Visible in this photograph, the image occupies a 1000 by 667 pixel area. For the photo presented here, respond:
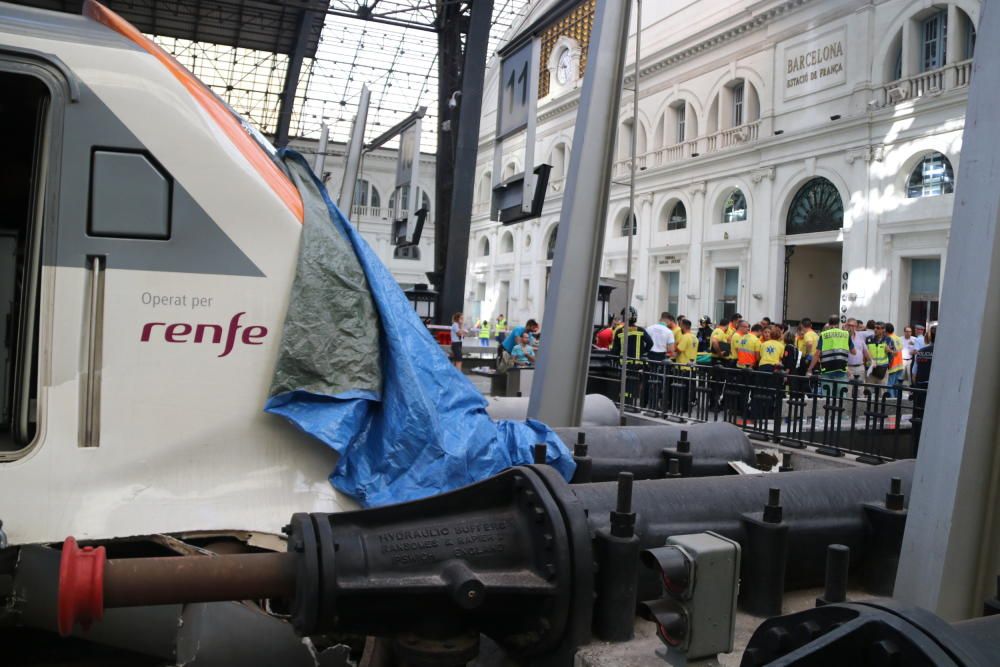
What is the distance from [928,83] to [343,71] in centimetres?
3563

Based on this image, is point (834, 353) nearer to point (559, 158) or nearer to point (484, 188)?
point (559, 158)

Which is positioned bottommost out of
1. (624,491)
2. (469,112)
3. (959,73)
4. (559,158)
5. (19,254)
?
(624,491)

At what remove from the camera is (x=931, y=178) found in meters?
28.1

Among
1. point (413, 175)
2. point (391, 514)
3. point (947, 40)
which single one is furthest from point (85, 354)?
point (947, 40)

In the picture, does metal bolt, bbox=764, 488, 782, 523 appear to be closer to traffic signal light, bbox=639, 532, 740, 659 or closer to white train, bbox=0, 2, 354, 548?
traffic signal light, bbox=639, 532, 740, 659

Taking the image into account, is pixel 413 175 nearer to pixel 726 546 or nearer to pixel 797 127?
pixel 726 546

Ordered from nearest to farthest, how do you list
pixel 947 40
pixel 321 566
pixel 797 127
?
pixel 321 566 < pixel 947 40 < pixel 797 127

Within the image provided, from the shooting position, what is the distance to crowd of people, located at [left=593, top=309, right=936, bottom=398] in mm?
14406

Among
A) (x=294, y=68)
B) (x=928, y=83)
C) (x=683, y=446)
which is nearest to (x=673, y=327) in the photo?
(x=683, y=446)

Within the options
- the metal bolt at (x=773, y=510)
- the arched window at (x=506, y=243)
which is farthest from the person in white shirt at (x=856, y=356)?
the arched window at (x=506, y=243)

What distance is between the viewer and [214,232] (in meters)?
3.08

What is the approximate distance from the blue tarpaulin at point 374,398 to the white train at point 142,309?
9 centimetres

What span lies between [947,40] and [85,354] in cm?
3129

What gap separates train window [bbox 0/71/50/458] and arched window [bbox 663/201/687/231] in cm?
3889
